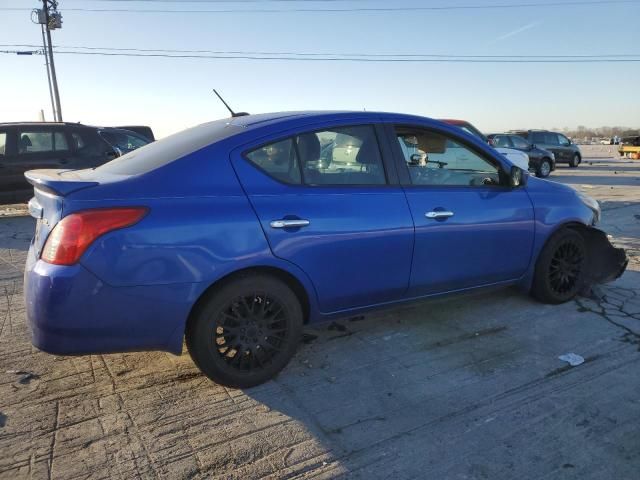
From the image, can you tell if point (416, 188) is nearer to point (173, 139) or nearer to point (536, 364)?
point (536, 364)

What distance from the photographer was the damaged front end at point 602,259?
4668 millimetres

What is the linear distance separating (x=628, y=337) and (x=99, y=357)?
12.7ft

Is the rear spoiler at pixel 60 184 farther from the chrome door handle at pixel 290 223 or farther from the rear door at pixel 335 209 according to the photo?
the chrome door handle at pixel 290 223

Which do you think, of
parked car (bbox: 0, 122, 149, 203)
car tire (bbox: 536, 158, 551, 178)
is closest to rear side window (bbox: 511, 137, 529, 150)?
car tire (bbox: 536, 158, 551, 178)

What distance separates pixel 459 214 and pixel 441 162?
0.48 metres

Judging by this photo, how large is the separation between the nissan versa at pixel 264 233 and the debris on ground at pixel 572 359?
77 centimetres

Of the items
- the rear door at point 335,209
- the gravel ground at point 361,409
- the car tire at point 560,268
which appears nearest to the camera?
the gravel ground at point 361,409

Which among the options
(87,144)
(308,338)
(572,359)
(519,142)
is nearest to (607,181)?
(519,142)

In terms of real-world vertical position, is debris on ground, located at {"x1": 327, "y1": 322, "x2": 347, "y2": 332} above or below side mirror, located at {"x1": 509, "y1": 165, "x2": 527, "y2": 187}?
below

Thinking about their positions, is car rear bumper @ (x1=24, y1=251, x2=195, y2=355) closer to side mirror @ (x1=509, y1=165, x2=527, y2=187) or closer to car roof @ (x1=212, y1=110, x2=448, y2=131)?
car roof @ (x1=212, y1=110, x2=448, y2=131)

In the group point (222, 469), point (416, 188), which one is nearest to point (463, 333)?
point (416, 188)

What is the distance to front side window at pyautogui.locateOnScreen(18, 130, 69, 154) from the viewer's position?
363 inches

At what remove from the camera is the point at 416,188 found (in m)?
3.51

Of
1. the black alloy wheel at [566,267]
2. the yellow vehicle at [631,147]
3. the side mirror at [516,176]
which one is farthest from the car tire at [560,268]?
the yellow vehicle at [631,147]
